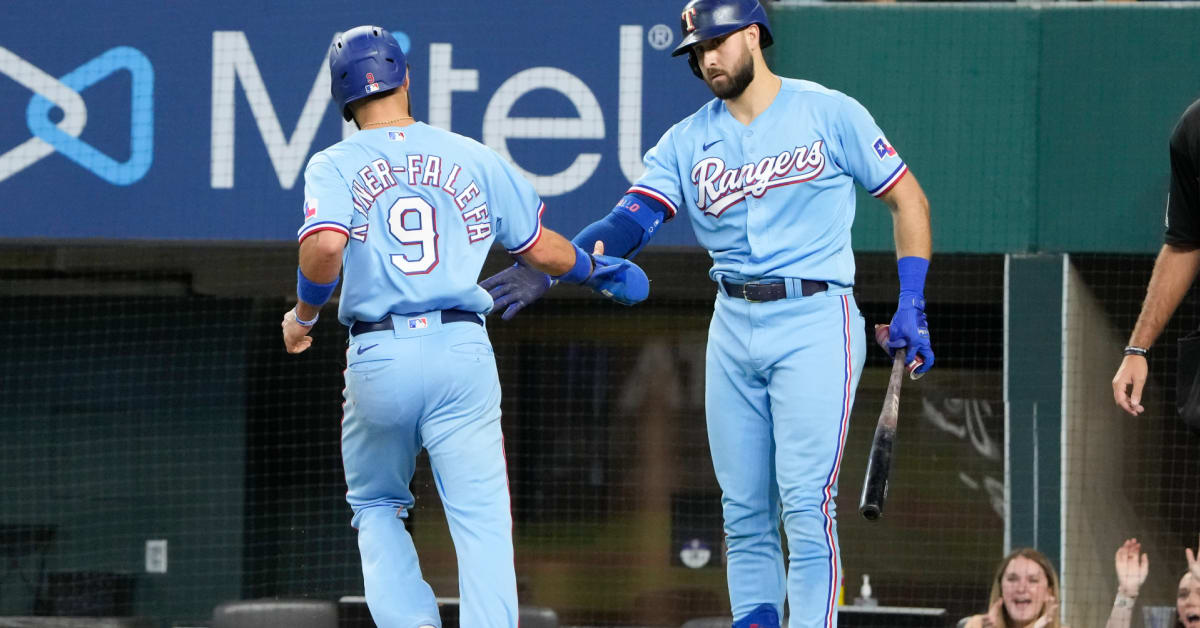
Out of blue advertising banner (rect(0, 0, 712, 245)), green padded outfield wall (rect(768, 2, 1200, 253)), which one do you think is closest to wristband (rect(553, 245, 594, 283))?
blue advertising banner (rect(0, 0, 712, 245))

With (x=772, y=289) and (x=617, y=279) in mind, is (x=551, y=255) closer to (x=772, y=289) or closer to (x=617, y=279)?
(x=617, y=279)

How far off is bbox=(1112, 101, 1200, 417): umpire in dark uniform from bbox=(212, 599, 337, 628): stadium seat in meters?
4.69

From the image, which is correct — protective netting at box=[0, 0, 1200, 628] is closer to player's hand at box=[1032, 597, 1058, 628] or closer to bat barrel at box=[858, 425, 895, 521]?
player's hand at box=[1032, 597, 1058, 628]

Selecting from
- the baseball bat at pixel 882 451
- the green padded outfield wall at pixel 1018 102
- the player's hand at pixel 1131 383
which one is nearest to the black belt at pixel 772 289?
the baseball bat at pixel 882 451

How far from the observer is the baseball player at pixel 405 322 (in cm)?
397

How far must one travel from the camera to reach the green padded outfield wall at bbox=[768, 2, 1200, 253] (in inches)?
323

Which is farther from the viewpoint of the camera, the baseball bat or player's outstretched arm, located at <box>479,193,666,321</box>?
player's outstretched arm, located at <box>479,193,666,321</box>

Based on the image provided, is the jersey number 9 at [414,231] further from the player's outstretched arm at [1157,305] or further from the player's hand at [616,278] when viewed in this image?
the player's outstretched arm at [1157,305]

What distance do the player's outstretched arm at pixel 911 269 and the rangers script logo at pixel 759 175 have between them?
0.75 feet

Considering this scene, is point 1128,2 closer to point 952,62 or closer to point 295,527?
point 952,62

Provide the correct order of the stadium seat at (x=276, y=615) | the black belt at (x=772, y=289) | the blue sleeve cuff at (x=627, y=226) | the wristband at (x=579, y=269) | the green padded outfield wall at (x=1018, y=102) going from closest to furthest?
the black belt at (x=772, y=289) < the wristband at (x=579, y=269) < the blue sleeve cuff at (x=627, y=226) < the stadium seat at (x=276, y=615) < the green padded outfield wall at (x=1018, y=102)

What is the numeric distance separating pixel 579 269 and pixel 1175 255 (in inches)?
62.9

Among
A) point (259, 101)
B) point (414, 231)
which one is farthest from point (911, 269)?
point (259, 101)

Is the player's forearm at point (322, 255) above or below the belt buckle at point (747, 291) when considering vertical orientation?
above
